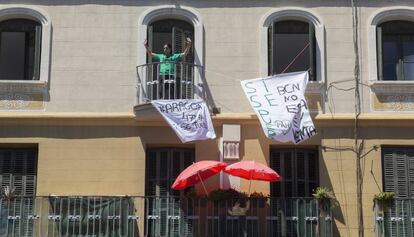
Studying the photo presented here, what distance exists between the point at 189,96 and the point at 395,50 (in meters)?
5.46

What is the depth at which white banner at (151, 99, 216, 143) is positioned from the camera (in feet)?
57.1

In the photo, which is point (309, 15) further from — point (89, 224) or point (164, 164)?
point (89, 224)

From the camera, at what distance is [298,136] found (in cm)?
1709

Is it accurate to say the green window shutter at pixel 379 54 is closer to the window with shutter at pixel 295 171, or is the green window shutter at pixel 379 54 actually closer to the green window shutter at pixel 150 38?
the window with shutter at pixel 295 171

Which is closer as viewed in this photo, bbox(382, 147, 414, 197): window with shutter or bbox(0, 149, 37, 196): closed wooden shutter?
bbox(382, 147, 414, 197): window with shutter

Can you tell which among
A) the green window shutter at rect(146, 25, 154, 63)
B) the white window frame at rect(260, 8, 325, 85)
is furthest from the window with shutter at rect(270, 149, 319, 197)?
the green window shutter at rect(146, 25, 154, 63)

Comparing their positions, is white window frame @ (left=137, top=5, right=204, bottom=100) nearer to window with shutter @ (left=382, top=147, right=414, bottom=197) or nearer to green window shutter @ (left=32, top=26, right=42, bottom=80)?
green window shutter @ (left=32, top=26, right=42, bottom=80)

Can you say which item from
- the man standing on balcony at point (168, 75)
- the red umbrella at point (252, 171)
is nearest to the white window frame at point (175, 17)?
the man standing on balcony at point (168, 75)

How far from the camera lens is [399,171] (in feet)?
59.4

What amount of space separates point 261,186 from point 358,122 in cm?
284

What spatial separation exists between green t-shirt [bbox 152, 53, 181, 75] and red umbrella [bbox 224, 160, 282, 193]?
2.98 m

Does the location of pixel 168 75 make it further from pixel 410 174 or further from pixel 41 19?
pixel 410 174

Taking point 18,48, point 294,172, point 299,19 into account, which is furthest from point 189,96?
point 18,48

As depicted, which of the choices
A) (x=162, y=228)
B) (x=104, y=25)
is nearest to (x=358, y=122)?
(x=162, y=228)
